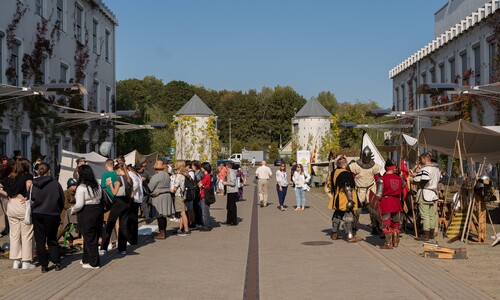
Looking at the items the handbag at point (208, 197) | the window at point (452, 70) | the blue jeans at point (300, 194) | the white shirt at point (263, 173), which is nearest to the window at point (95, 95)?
the white shirt at point (263, 173)

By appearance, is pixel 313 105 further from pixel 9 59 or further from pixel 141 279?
pixel 141 279

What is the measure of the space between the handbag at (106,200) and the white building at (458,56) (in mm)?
18498

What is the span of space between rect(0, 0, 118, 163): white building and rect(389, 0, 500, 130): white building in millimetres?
16229

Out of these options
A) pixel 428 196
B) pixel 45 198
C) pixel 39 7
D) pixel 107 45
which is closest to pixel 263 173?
pixel 39 7

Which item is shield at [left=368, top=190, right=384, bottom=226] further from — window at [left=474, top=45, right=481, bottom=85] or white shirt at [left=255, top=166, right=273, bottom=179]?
window at [left=474, top=45, right=481, bottom=85]

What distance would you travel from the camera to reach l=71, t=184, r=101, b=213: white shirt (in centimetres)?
1092

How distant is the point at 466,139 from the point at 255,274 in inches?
331

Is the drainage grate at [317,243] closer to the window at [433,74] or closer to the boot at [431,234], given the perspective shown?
the boot at [431,234]

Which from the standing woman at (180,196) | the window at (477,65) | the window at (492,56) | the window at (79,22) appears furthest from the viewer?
the window at (79,22)

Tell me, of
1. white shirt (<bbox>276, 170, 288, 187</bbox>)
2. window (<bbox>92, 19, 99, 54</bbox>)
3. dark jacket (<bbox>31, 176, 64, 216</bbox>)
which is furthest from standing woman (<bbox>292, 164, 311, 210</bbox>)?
window (<bbox>92, 19, 99, 54</bbox>)

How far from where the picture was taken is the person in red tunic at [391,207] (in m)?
13.1

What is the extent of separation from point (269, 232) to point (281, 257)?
4.52 meters

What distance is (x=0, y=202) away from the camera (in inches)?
515

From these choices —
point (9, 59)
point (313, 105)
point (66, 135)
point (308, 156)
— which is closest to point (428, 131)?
point (9, 59)
